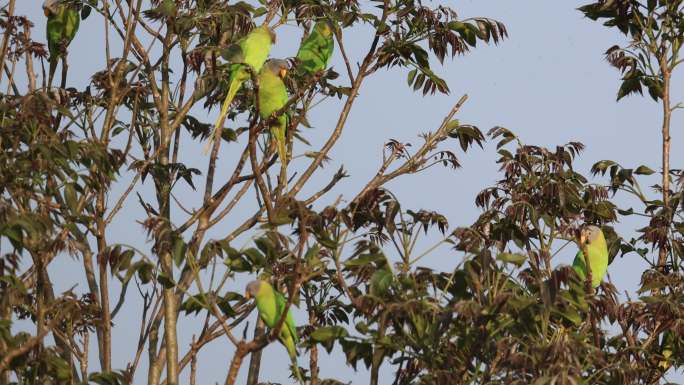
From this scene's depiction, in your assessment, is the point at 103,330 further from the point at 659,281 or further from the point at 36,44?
the point at 659,281

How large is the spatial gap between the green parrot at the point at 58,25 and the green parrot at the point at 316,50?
3.96 feet

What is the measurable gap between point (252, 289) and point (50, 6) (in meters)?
2.30

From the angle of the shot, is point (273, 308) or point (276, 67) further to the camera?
point (276, 67)

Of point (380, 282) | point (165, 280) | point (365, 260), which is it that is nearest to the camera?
point (380, 282)

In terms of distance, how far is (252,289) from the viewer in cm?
427

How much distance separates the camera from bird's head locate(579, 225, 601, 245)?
4.82 meters

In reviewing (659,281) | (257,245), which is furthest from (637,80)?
(257,245)

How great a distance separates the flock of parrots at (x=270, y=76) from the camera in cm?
443

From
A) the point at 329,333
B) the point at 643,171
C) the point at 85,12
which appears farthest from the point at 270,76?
the point at 643,171

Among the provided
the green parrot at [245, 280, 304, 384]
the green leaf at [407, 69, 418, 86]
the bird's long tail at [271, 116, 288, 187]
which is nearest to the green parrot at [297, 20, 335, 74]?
the green leaf at [407, 69, 418, 86]

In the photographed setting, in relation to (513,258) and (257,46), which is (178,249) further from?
(257,46)

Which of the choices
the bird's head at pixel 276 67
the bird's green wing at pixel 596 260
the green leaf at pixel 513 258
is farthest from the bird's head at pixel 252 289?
the bird's green wing at pixel 596 260

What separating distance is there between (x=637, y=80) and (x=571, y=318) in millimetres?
2547

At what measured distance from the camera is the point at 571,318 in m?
4.11
